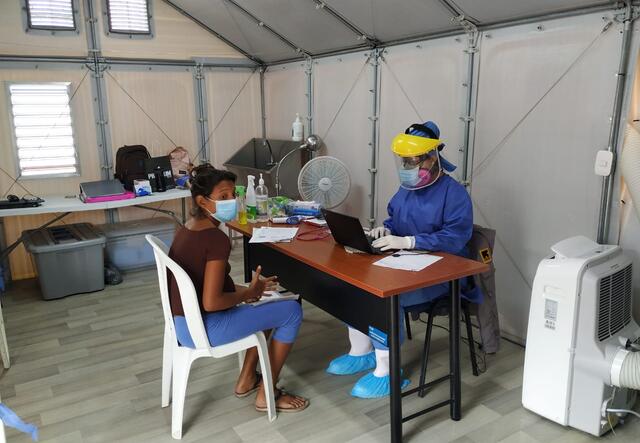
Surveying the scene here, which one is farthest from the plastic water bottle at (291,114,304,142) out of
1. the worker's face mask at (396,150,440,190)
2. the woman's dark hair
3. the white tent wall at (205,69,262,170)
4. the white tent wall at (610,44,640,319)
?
the white tent wall at (610,44,640,319)

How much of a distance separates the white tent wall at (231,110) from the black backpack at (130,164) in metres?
0.93

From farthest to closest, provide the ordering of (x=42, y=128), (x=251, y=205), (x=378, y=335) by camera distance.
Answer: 1. (x=42, y=128)
2. (x=251, y=205)
3. (x=378, y=335)

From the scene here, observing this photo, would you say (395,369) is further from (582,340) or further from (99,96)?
(99,96)

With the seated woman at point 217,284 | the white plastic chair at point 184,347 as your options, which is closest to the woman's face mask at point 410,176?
the seated woman at point 217,284

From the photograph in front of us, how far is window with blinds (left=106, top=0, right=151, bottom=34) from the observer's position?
4824mm

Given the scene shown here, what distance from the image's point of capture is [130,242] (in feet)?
15.5

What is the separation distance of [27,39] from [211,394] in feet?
11.8

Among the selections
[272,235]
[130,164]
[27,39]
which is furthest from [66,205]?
[272,235]

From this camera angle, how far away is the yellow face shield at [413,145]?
2.54 metres

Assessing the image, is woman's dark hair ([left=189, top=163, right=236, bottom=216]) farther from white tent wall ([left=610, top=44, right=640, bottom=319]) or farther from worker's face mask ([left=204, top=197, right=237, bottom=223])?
white tent wall ([left=610, top=44, right=640, bottom=319])

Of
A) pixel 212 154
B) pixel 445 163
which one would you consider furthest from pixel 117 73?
pixel 445 163

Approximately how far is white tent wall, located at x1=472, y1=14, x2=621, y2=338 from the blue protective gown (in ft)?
2.10

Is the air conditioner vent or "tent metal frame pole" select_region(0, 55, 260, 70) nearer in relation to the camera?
the air conditioner vent

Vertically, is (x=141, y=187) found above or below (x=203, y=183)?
below
